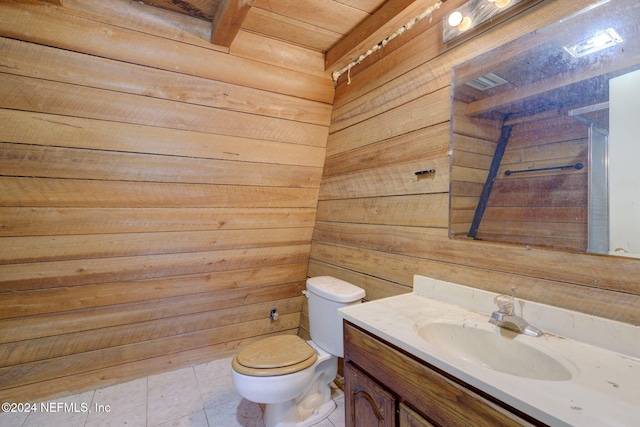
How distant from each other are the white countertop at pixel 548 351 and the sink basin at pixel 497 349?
0.02m

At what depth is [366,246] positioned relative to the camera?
5.54 feet

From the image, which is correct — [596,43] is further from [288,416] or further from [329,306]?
[288,416]

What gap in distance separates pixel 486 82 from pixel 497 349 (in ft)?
3.18

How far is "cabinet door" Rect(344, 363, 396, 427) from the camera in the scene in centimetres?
90

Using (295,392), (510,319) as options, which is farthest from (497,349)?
(295,392)

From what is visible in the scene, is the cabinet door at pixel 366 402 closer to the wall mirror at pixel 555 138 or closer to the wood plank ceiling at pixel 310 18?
the wall mirror at pixel 555 138

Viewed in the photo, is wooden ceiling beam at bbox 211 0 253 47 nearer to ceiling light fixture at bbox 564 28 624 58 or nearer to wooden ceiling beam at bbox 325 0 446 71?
wooden ceiling beam at bbox 325 0 446 71

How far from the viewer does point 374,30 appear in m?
1.48

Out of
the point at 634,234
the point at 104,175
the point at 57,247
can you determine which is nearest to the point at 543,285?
the point at 634,234

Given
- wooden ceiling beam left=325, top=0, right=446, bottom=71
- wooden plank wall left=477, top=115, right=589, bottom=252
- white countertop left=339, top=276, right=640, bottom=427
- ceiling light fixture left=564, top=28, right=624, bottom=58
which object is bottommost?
white countertop left=339, top=276, right=640, bottom=427

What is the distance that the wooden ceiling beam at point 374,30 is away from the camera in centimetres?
134

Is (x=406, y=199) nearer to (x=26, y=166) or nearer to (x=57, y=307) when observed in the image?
(x=26, y=166)

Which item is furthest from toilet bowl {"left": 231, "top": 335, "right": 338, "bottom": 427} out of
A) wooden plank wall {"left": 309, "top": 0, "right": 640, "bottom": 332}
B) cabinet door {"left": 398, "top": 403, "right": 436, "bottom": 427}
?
cabinet door {"left": 398, "top": 403, "right": 436, "bottom": 427}

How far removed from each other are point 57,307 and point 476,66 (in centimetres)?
245
